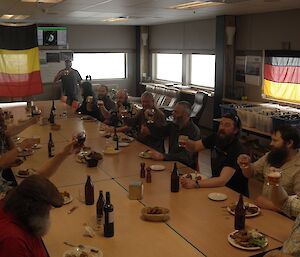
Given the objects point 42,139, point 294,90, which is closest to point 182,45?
point 294,90

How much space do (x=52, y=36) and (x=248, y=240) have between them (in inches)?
391

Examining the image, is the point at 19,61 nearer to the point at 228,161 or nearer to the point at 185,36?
the point at 228,161

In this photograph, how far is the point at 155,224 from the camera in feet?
8.86

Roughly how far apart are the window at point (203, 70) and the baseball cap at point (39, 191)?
8029 mm

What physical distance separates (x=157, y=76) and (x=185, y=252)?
1009 centimetres

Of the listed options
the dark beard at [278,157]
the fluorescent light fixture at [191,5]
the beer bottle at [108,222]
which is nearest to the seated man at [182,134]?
the dark beard at [278,157]

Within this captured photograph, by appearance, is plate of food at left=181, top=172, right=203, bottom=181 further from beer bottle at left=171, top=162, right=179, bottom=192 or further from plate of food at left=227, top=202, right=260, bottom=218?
plate of food at left=227, top=202, right=260, bottom=218

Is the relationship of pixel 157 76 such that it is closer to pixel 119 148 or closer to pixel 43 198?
pixel 119 148

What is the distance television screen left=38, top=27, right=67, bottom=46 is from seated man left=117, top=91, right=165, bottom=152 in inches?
241

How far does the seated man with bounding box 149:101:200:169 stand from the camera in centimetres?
432

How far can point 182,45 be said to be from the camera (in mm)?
10320

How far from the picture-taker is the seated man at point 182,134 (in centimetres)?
432

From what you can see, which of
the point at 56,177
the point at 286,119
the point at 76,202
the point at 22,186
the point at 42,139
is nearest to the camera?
the point at 22,186

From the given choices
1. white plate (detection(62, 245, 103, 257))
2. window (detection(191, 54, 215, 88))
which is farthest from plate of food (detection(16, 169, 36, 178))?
window (detection(191, 54, 215, 88))
